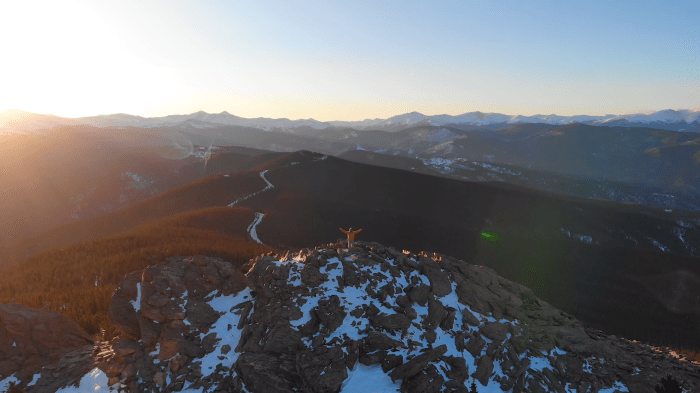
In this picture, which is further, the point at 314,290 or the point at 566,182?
the point at 566,182

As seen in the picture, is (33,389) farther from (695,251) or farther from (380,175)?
(695,251)

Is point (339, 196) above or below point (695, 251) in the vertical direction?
above

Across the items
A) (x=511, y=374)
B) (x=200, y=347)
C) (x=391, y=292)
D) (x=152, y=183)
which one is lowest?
(x=152, y=183)

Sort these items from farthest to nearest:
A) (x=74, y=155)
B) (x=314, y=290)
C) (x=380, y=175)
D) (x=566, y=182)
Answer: (x=566, y=182) < (x=74, y=155) < (x=380, y=175) < (x=314, y=290)

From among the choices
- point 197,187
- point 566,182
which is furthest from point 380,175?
point 566,182

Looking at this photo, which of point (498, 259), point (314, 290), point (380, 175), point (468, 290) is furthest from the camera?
point (380, 175)

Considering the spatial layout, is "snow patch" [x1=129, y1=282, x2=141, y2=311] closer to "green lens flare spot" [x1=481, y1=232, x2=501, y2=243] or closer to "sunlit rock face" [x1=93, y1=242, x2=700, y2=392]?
"sunlit rock face" [x1=93, y1=242, x2=700, y2=392]

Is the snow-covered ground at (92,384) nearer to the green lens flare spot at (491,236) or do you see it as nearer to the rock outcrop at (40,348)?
the rock outcrop at (40,348)
